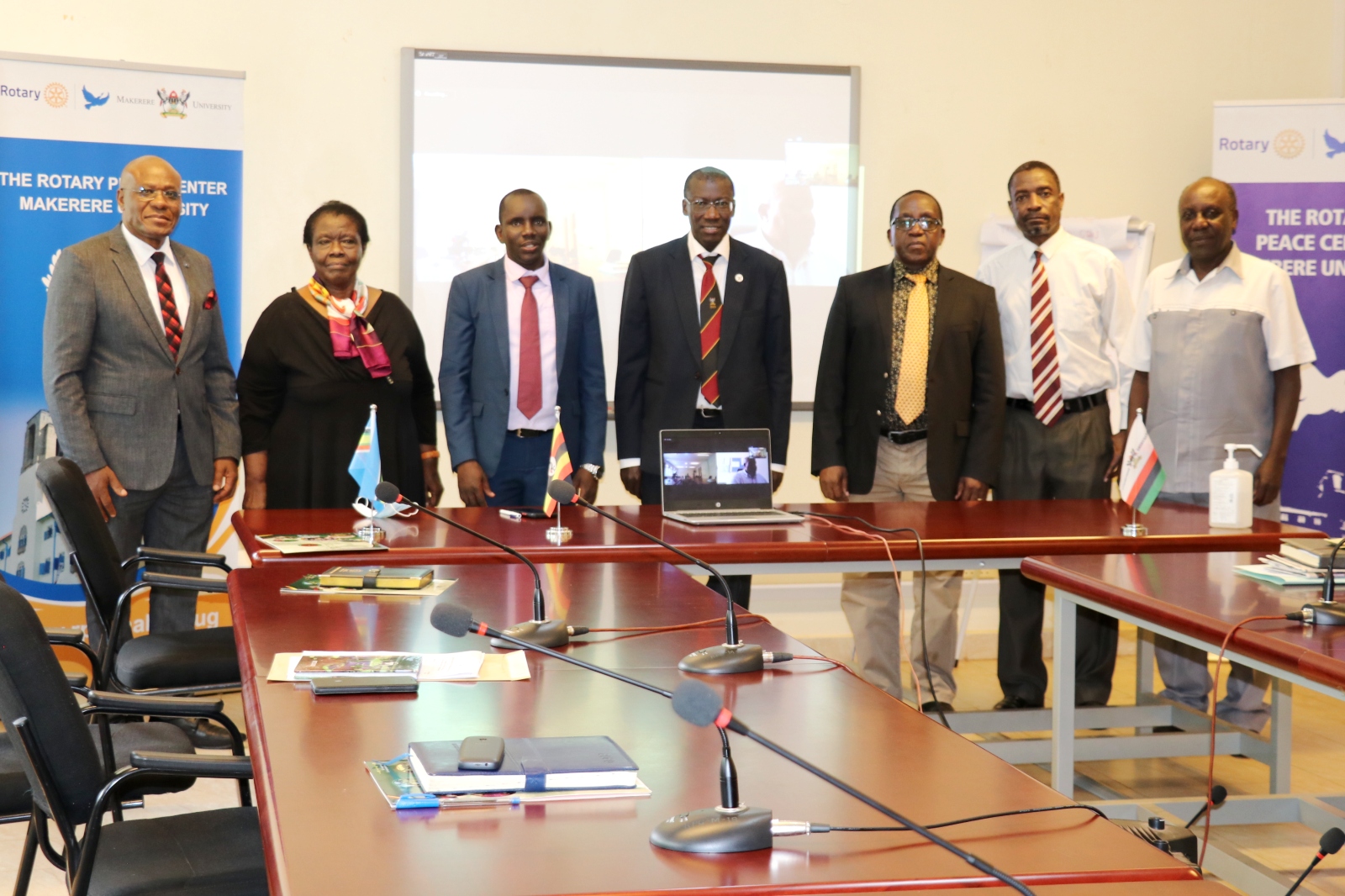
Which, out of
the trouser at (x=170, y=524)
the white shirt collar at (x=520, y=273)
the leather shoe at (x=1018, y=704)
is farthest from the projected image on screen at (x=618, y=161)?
the leather shoe at (x=1018, y=704)

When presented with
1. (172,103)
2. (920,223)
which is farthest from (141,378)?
(920,223)

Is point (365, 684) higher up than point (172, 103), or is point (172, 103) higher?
point (172, 103)

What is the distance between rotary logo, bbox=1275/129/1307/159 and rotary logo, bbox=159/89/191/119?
4540 millimetres

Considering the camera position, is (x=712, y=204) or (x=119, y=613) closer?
(x=119, y=613)

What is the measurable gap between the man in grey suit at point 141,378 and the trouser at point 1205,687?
3.22 m

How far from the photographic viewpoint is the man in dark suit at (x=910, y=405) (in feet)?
14.2

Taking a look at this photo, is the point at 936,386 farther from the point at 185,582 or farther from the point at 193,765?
the point at 193,765

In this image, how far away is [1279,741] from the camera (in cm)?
359

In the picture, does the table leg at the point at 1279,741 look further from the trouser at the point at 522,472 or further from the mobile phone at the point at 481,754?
the mobile phone at the point at 481,754

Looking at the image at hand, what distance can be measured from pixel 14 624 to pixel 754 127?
4.35 m

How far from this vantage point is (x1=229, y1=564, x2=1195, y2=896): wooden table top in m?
1.25

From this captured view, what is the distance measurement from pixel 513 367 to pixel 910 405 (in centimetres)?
136

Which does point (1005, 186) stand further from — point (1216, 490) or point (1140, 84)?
point (1216, 490)

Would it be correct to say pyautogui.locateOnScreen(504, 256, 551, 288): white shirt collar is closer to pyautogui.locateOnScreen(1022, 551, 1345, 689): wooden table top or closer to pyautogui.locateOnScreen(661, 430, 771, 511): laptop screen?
pyautogui.locateOnScreen(661, 430, 771, 511): laptop screen
